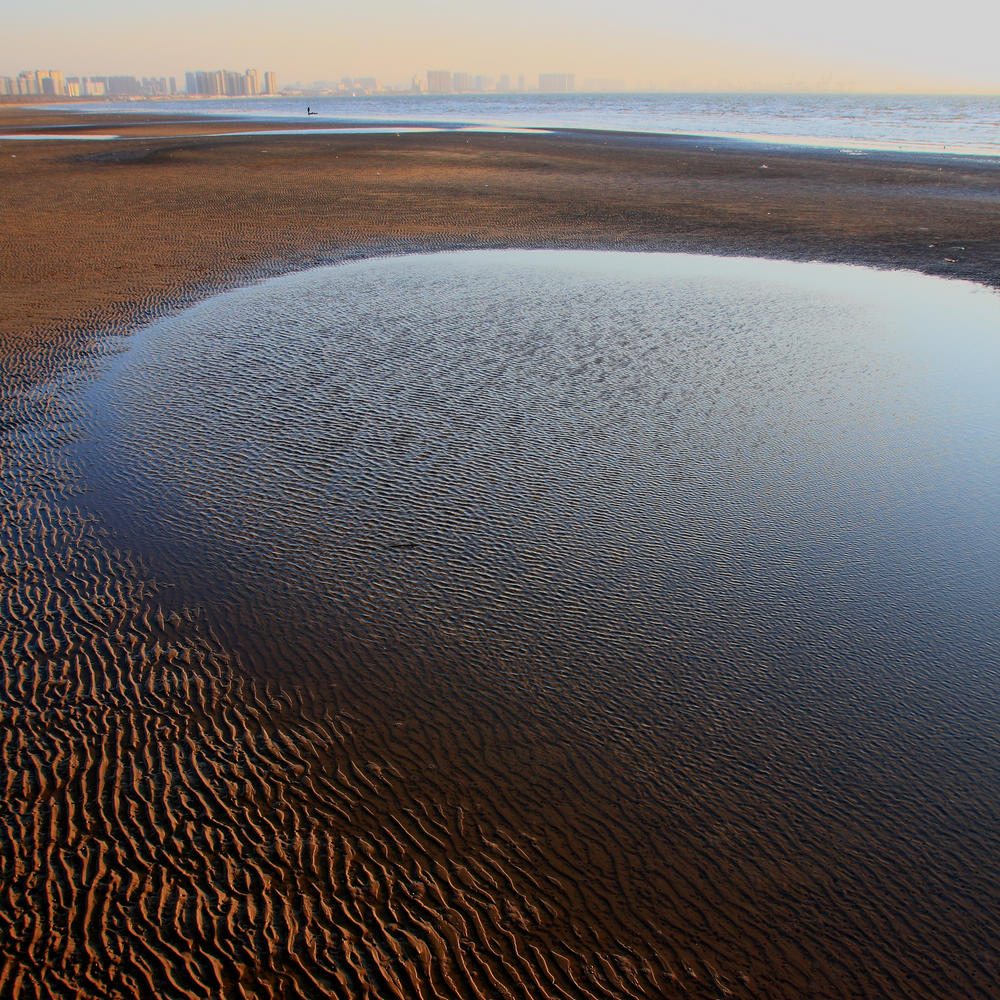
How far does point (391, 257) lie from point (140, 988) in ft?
55.8

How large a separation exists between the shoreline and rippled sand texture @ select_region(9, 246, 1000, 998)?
7182 mm

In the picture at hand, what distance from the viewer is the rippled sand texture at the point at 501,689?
382 centimetres

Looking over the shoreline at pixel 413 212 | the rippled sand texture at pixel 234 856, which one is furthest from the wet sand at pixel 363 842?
the shoreline at pixel 413 212

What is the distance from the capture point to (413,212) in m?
24.3

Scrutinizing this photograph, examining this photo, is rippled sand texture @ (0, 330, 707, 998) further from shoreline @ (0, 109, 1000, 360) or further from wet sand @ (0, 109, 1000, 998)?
shoreline @ (0, 109, 1000, 360)

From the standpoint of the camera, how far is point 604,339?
1264 centimetres

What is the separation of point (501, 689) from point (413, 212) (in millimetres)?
21480

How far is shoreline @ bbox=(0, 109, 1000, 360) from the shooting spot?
16781 millimetres

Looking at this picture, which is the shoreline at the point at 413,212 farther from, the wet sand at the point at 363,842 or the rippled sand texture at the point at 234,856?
the rippled sand texture at the point at 234,856

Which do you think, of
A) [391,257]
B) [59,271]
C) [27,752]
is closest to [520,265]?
[391,257]

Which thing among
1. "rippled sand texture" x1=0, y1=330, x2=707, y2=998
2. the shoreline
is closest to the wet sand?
"rippled sand texture" x1=0, y1=330, x2=707, y2=998

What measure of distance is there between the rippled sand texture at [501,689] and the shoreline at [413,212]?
7.18 meters

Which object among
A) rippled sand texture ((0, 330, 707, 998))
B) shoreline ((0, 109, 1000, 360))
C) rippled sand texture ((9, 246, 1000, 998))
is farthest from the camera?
shoreline ((0, 109, 1000, 360))

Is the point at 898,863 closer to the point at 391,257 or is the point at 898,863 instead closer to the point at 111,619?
the point at 111,619
